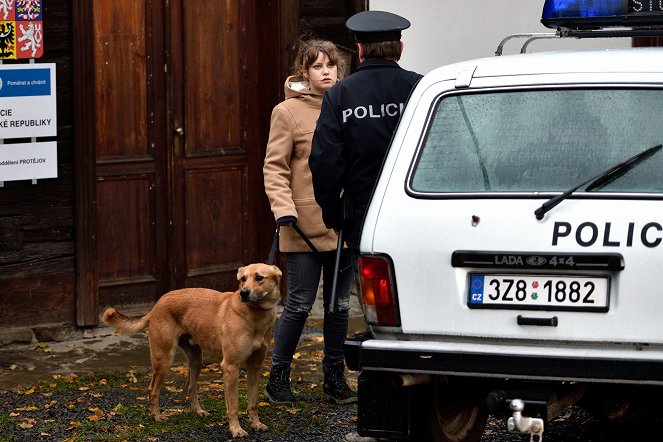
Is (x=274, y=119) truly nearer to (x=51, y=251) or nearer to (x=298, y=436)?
(x=298, y=436)

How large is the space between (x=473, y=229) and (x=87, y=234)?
4.23 meters

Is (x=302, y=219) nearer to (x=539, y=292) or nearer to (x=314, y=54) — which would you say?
(x=314, y=54)

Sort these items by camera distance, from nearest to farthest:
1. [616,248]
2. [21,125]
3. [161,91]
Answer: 1. [616,248]
2. [21,125]
3. [161,91]

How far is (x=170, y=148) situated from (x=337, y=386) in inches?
109

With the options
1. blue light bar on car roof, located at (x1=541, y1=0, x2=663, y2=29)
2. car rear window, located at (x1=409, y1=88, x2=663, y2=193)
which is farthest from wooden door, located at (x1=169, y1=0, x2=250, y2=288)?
car rear window, located at (x1=409, y1=88, x2=663, y2=193)

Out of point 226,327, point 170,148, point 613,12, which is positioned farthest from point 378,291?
point 170,148

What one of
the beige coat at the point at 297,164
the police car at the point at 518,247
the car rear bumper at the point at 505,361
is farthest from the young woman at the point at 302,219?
the car rear bumper at the point at 505,361

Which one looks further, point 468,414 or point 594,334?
point 468,414

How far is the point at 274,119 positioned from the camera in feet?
24.6

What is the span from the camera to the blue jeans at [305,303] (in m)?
7.54

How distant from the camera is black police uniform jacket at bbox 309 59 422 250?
6.84 meters

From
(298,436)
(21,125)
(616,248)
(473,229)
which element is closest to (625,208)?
(616,248)

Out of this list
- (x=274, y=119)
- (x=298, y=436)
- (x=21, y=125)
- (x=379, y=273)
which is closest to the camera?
(x=379, y=273)

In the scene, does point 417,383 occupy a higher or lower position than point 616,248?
lower
